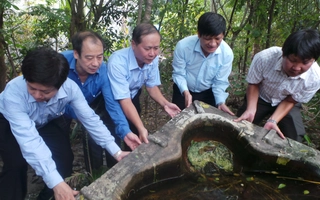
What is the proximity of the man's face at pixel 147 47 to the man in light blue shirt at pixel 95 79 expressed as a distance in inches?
11.2

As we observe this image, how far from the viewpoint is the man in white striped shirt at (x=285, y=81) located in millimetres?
2271

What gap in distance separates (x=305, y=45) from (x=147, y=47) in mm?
1187

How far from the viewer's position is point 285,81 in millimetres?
2725

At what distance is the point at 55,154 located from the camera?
2428 millimetres

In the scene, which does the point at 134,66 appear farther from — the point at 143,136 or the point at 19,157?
the point at 19,157

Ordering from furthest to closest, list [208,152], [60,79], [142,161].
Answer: [208,152] < [142,161] < [60,79]

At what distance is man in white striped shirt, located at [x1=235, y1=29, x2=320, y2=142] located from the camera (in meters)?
2.27

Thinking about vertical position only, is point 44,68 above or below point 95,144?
above

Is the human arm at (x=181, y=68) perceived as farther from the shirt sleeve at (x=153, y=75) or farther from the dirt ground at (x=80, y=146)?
the dirt ground at (x=80, y=146)

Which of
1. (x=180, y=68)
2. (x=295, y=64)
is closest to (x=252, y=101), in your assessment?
(x=295, y=64)

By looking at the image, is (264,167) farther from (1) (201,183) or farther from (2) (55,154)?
(2) (55,154)

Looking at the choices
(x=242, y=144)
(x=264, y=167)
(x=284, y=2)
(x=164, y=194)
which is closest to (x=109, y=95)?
(x=164, y=194)

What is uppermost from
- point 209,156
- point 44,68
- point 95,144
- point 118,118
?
point 44,68

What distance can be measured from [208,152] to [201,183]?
31cm
